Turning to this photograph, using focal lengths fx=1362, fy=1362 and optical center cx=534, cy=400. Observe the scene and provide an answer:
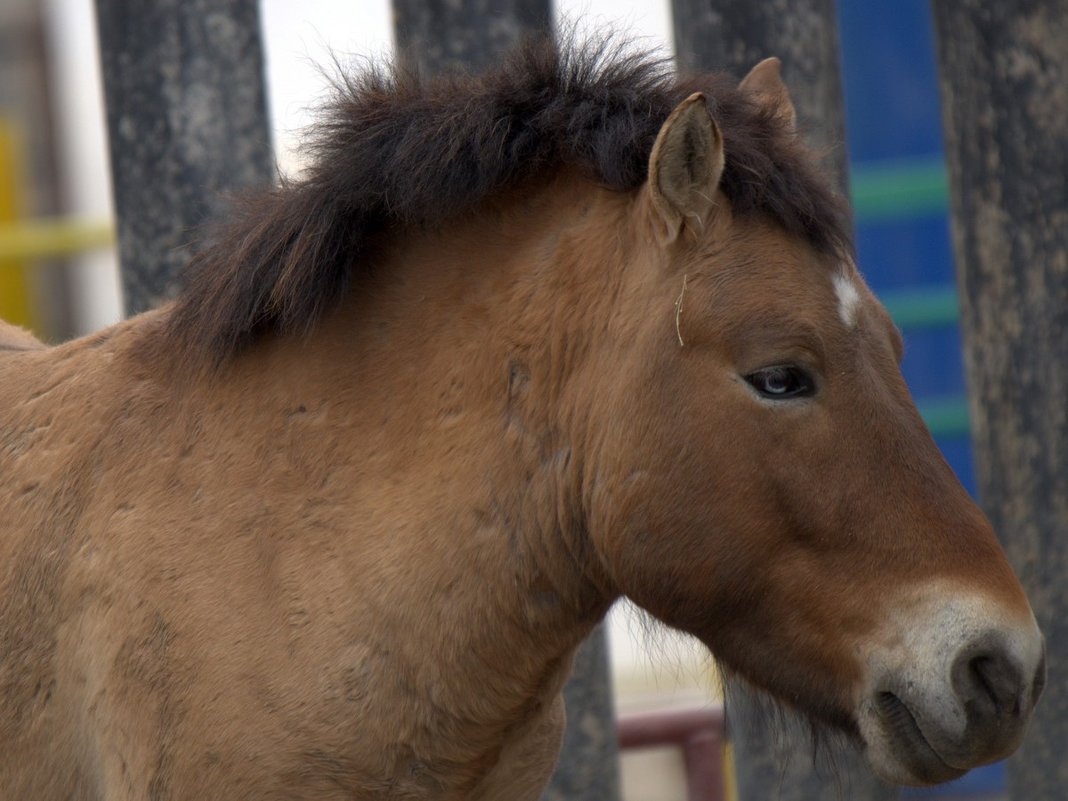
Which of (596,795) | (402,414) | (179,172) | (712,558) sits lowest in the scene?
(596,795)

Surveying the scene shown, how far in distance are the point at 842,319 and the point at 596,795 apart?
7.16 feet

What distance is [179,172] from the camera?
4156mm

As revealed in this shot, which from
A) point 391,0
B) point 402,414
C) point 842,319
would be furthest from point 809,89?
point 402,414

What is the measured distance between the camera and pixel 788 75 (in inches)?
159

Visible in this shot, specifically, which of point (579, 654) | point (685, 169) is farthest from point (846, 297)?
point (579, 654)

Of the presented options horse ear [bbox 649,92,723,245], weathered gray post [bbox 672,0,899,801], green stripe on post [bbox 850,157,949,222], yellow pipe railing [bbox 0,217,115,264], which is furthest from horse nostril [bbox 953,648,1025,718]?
yellow pipe railing [bbox 0,217,115,264]

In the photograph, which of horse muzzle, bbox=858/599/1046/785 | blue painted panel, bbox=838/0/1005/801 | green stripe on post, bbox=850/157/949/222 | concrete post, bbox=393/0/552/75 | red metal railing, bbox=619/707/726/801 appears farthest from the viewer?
blue painted panel, bbox=838/0/1005/801

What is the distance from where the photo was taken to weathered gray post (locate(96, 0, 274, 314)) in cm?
413

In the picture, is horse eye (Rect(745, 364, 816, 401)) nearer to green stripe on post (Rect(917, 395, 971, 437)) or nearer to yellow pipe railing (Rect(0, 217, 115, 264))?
green stripe on post (Rect(917, 395, 971, 437))

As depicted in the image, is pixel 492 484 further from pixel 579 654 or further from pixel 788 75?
pixel 788 75

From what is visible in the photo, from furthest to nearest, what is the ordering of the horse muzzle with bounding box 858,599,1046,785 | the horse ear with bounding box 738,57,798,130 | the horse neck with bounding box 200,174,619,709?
the horse ear with bounding box 738,57,798,130, the horse neck with bounding box 200,174,619,709, the horse muzzle with bounding box 858,599,1046,785

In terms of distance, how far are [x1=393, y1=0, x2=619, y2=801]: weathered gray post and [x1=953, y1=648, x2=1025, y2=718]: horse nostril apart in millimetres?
1857

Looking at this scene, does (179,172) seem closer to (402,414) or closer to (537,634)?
(402,414)

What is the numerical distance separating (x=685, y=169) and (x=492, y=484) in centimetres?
69
